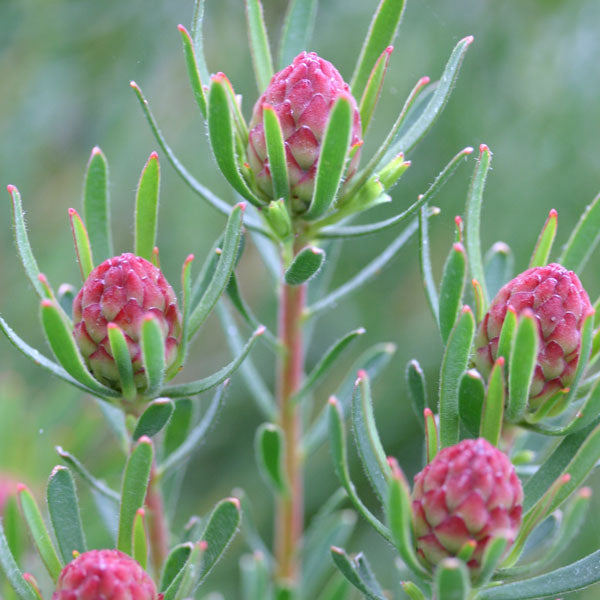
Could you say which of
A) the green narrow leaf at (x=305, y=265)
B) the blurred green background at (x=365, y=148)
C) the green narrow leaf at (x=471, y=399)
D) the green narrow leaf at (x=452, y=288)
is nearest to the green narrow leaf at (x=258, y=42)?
the green narrow leaf at (x=305, y=265)

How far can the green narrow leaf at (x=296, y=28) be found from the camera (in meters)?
1.16

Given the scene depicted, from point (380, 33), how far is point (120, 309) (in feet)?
1.55

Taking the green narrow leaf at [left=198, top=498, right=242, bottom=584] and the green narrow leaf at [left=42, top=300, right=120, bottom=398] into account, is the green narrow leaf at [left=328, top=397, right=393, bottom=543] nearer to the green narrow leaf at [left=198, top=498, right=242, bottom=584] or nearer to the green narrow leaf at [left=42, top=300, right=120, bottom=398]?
the green narrow leaf at [left=198, top=498, right=242, bottom=584]

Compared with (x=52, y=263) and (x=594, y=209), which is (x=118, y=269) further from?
(x=52, y=263)

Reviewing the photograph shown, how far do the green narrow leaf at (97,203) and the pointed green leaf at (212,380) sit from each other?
23 cm

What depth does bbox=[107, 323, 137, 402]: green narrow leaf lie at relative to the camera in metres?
0.89

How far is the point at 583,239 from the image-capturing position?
103cm

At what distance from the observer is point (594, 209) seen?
1013 millimetres

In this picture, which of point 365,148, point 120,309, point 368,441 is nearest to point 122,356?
point 120,309

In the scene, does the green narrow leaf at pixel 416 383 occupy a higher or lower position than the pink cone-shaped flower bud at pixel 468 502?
higher

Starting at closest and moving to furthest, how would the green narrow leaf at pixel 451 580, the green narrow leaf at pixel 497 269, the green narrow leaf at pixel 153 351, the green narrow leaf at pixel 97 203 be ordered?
the green narrow leaf at pixel 451 580 → the green narrow leaf at pixel 153 351 → the green narrow leaf at pixel 97 203 → the green narrow leaf at pixel 497 269

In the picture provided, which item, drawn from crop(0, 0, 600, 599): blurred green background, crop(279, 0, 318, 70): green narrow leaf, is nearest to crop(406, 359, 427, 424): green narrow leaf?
crop(279, 0, 318, 70): green narrow leaf

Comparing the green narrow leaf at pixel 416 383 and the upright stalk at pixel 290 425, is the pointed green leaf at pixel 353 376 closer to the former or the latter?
the upright stalk at pixel 290 425

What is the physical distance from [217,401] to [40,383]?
1528mm
